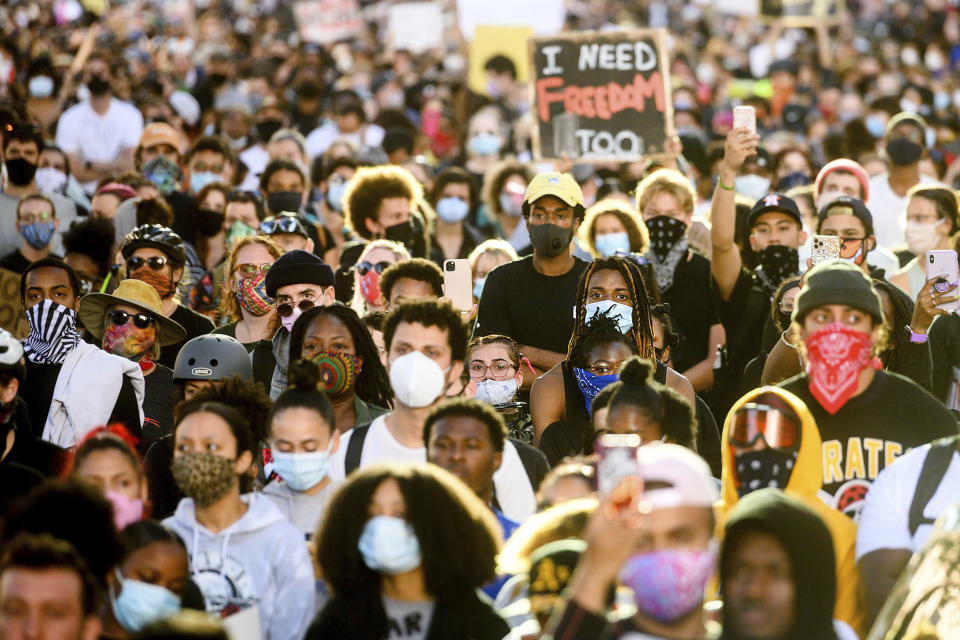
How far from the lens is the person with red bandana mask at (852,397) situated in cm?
548

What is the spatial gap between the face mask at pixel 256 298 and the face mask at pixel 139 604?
3308mm

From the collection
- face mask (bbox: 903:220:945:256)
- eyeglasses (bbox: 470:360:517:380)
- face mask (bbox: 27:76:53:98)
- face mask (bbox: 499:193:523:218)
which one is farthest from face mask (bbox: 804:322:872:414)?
face mask (bbox: 27:76:53:98)

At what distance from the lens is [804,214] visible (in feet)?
33.6

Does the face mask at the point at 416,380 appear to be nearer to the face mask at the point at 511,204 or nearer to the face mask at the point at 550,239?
the face mask at the point at 550,239

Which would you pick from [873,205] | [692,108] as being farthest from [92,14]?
[873,205]

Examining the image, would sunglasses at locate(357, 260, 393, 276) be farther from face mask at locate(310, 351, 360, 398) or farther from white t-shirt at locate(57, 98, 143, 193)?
white t-shirt at locate(57, 98, 143, 193)

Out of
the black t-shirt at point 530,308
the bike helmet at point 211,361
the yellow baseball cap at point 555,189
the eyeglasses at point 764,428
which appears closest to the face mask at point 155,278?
the bike helmet at point 211,361

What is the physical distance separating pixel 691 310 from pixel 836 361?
2908 mm

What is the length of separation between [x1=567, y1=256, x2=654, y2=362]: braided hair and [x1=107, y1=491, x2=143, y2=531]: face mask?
2.21 m

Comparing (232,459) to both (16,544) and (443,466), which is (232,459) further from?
(16,544)

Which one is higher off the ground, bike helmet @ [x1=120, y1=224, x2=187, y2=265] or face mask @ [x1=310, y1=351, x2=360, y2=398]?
bike helmet @ [x1=120, y1=224, x2=187, y2=265]

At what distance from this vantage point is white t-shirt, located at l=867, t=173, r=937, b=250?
10727 mm

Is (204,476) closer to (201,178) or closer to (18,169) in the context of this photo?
(18,169)

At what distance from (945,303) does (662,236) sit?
6.67 ft
